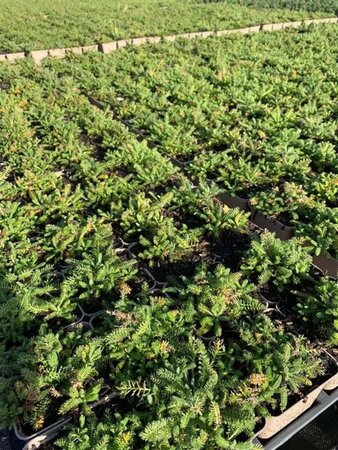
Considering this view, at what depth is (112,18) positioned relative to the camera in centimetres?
1324

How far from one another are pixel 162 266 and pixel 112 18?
491 inches

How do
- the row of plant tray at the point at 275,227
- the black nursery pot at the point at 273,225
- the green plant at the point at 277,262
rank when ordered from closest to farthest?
1. the green plant at the point at 277,262
2. the row of plant tray at the point at 275,227
3. the black nursery pot at the point at 273,225

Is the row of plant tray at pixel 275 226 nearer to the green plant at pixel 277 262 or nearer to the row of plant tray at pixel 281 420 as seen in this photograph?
the green plant at pixel 277 262

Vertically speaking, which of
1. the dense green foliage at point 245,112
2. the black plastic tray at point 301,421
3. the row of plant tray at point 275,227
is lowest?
the black plastic tray at point 301,421

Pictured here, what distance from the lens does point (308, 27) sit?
1255 cm

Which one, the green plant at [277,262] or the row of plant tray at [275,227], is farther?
the row of plant tray at [275,227]

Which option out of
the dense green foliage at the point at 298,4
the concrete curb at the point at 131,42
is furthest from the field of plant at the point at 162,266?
the dense green foliage at the point at 298,4

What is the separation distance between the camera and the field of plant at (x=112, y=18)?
1078 centimetres

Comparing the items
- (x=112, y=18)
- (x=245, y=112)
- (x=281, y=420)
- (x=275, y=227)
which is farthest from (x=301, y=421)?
(x=112, y=18)

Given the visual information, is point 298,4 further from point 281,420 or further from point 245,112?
point 281,420

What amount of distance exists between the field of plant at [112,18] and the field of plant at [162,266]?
5060 mm

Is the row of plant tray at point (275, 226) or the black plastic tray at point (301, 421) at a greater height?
the row of plant tray at point (275, 226)

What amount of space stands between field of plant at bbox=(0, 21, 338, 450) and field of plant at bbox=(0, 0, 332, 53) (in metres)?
5.06

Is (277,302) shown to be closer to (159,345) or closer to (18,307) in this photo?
(159,345)
